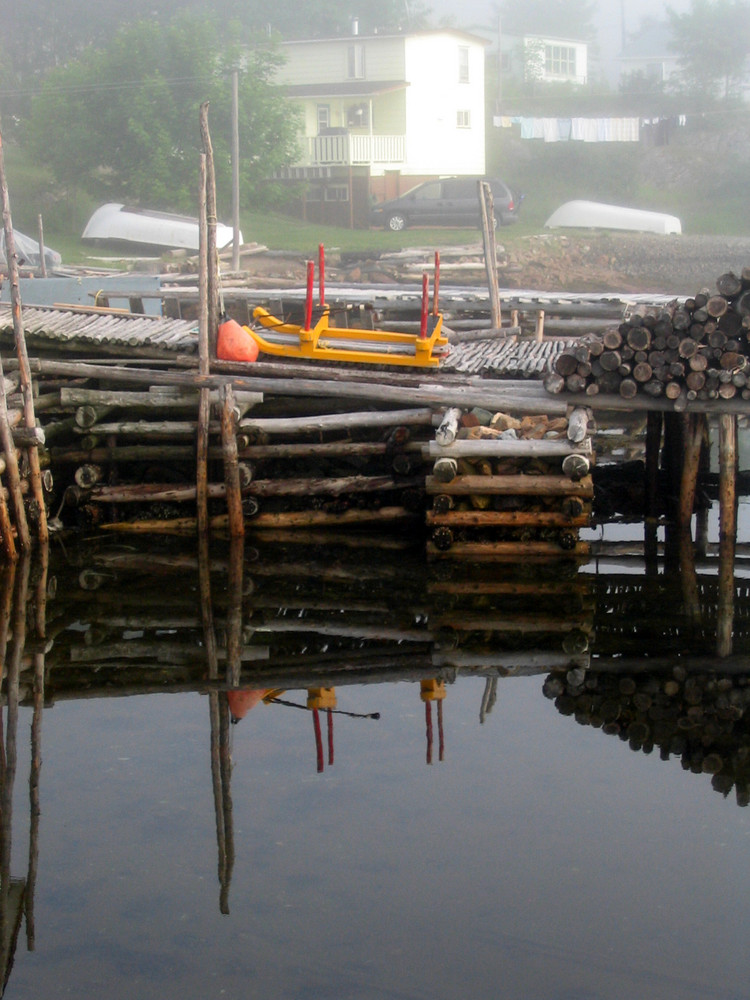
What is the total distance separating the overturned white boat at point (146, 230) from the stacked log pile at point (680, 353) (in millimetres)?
23686

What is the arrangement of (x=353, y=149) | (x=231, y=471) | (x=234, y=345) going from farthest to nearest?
Result: (x=353, y=149), (x=234, y=345), (x=231, y=471)

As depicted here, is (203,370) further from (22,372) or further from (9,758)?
(9,758)

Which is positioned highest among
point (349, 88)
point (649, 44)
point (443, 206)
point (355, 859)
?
point (649, 44)

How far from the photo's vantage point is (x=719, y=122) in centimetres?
5644

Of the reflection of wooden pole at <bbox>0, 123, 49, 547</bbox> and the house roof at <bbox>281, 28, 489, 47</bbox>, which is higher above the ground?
the house roof at <bbox>281, 28, 489, 47</bbox>

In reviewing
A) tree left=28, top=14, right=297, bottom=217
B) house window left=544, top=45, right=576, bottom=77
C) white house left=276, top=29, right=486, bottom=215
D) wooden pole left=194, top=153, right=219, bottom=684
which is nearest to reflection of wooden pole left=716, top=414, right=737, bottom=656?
wooden pole left=194, top=153, right=219, bottom=684

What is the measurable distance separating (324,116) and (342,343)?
35.8m

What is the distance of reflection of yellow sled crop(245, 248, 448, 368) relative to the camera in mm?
14500

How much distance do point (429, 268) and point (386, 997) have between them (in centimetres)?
2880

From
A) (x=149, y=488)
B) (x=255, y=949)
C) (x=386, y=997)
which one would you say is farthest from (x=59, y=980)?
(x=149, y=488)

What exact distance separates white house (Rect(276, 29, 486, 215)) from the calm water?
37.4m

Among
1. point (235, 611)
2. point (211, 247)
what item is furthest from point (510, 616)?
point (211, 247)

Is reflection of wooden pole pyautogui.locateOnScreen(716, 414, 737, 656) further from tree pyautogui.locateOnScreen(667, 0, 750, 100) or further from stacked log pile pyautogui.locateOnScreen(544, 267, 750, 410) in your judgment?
tree pyautogui.locateOnScreen(667, 0, 750, 100)

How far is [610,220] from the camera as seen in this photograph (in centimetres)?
4353
